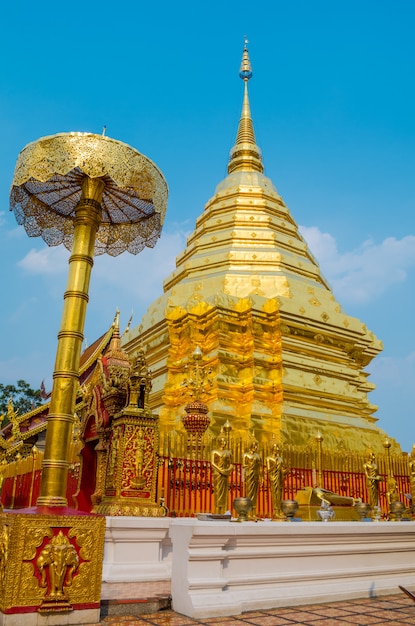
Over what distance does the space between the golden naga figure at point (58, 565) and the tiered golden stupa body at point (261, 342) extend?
7619 mm

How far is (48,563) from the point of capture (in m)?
4.16

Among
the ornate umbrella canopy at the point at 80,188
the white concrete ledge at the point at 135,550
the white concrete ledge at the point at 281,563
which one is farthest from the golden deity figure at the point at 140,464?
the ornate umbrella canopy at the point at 80,188

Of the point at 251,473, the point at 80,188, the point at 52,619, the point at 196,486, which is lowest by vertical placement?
the point at 52,619

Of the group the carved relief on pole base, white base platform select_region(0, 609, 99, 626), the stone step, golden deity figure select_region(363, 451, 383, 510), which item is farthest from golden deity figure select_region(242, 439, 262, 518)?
white base platform select_region(0, 609, 99, 626)

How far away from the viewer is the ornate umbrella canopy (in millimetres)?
5480

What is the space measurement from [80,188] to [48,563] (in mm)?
3951

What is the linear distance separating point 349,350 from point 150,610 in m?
12.1

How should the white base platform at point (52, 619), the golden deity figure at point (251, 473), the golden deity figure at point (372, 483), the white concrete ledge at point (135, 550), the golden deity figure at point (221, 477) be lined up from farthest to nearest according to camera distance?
1. the golden deity figure at point (372, 483)
2. the golden deity figure at point (251, 473)
3. the golden deity figure at point (221, 477)
4. the white concrete ledge at point (135, 550)
5. the white base platform at point (52, 619)

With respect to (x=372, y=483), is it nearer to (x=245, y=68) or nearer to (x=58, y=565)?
(x=58, y=565)

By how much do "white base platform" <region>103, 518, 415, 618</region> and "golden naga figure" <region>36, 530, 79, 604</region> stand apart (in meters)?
1.04

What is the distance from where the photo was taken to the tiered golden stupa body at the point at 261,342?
13250 millimetres

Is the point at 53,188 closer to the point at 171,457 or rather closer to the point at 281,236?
the point at 171,457

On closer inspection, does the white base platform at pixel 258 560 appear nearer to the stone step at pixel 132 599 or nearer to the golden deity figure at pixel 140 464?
the stone step at pixel 132 599

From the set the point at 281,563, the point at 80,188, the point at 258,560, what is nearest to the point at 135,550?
the point at 258,560
